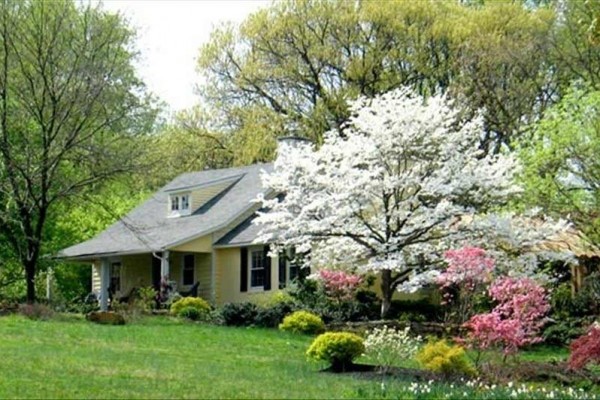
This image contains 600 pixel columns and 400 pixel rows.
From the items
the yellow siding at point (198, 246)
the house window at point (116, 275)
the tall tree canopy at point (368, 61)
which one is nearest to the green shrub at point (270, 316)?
the yellow siding at point (198, 246)

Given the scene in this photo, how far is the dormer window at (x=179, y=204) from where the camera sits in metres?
33.7

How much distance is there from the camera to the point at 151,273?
33.2 meters

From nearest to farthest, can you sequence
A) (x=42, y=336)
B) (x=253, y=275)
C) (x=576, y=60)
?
1. (x=42, y=336)
2. (x=253, y=275)
3. (x=576, y=60)

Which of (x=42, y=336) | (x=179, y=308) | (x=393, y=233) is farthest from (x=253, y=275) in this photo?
(x=42, y=336)

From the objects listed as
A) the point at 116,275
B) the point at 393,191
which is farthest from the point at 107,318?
the point at 116,275

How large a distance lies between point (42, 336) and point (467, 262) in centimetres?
805

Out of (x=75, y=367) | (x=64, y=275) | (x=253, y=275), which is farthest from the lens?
(x=64, y=275)

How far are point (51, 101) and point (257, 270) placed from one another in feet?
26.0

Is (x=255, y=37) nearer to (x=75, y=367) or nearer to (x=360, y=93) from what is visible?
(x=360, y=93)

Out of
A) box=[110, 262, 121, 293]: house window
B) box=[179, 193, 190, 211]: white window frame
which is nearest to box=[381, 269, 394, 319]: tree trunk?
box=[179, 193, 190, 211]: white window frame

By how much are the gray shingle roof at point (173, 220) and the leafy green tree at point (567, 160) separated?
905 centimetres

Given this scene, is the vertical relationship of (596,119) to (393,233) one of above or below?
above

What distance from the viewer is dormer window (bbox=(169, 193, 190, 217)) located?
110ft

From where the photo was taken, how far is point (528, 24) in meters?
36.2
